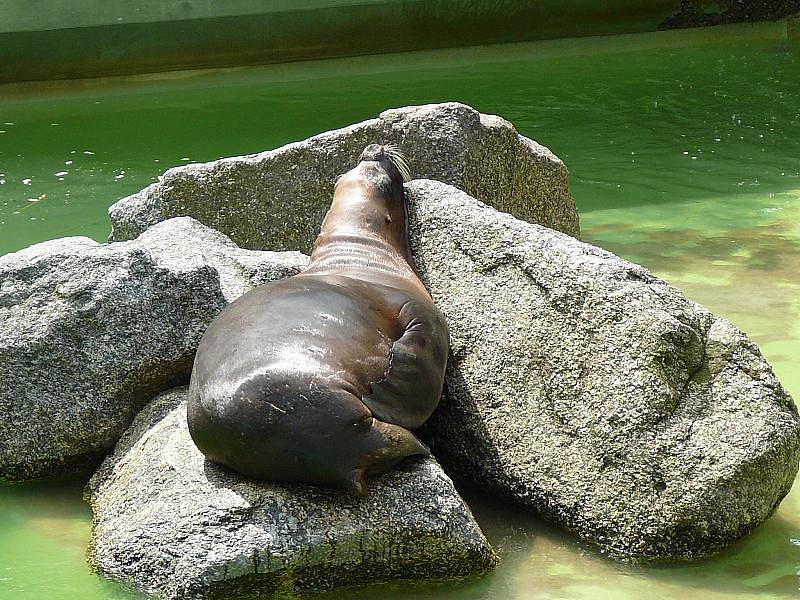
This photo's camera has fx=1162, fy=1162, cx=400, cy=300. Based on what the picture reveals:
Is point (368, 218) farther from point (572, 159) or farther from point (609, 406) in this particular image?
point (572, 159)

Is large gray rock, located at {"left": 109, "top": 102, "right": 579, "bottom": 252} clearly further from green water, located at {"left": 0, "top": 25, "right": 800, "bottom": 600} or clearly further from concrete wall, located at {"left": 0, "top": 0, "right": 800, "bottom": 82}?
concrete wall, located at {"left": 0, "top": 0, "right": 800, "bottom": 82}

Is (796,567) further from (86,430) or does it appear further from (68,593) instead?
(86,430)

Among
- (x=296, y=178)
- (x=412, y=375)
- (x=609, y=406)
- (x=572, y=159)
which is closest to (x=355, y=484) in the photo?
(x=412, y=375)

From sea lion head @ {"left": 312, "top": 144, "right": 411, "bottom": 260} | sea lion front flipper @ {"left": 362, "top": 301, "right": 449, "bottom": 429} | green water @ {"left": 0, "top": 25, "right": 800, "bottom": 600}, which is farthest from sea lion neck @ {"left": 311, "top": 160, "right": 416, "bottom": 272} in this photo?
green water @ {"left": 0, "top": 25, "right": 800, "bottom": 600}

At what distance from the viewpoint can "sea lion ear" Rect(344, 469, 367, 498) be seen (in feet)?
11.6

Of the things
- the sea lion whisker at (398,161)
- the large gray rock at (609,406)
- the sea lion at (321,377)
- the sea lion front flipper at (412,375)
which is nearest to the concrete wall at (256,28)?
the sea lion whisker at (398,161)

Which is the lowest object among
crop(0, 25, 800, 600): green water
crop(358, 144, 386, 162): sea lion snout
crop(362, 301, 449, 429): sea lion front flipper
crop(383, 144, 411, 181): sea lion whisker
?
crop(0, 25, 800, 600): green water

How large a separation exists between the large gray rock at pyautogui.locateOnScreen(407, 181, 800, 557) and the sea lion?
0.89ft

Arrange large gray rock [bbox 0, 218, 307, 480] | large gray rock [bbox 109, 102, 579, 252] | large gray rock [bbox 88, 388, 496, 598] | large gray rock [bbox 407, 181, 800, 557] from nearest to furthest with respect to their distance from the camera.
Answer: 1. large gray rock [bbox 88, 388, 496, 598]
2. large gray rock [bbox 407, 181, 800, 557]
3. large gray rock [bbox 0, 218, 307, 480]
4. large gray rock [bbox 109, 102, 579, 252]

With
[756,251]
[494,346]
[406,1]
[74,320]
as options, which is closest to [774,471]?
[494,346]

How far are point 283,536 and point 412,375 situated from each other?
2.52 feet

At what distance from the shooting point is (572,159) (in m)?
9.76

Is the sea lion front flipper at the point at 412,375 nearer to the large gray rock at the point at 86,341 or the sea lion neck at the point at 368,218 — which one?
the sea lion neck at the point at 368,218

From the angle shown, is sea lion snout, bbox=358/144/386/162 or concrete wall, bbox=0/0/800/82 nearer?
sea lion snout, bbox=358/144/386/162
